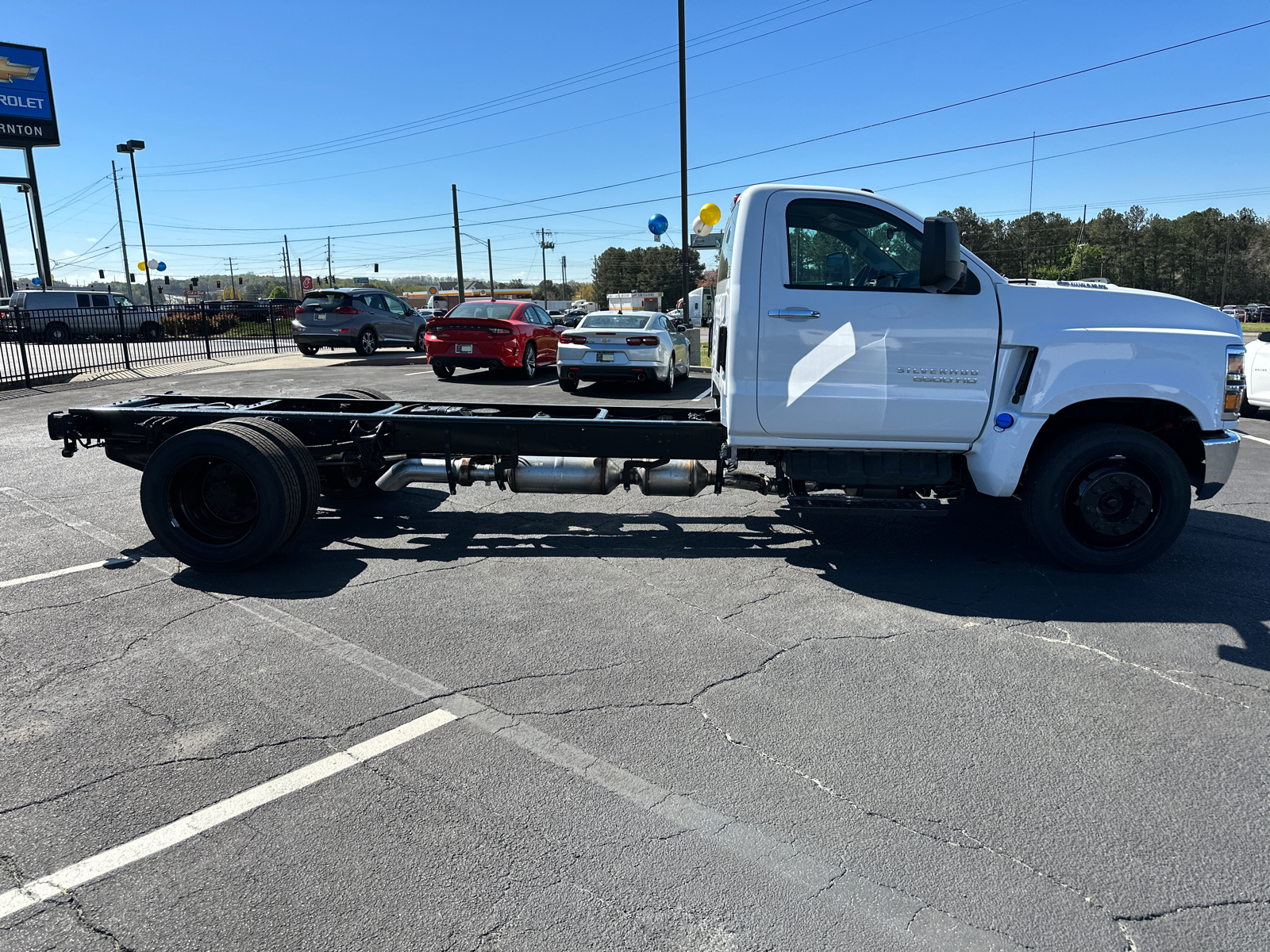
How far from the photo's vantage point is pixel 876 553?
5770 mm

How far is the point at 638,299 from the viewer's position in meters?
54.1

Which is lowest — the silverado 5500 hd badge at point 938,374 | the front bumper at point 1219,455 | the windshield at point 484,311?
the front bumper at point 1219,455

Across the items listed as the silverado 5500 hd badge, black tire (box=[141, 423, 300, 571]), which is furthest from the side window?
black tire (box=[141, 423, 300, 571])

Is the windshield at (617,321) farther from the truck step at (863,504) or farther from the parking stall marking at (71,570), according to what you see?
the parking stall marking at (71,570)

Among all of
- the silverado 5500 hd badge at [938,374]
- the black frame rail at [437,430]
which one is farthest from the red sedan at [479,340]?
the silverado 5500 hd badge at [938,374]

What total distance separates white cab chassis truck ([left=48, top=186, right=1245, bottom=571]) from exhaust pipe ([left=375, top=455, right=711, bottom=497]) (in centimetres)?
26

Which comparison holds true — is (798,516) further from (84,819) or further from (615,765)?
(84,819)

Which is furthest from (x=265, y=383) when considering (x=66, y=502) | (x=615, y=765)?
(x=615, y=765)

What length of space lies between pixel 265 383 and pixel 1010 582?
1436 cm

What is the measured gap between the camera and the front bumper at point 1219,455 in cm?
508

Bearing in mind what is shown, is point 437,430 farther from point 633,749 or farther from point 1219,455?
point 1219,455

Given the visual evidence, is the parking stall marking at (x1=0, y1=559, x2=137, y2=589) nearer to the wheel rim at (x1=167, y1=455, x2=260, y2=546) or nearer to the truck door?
the wheel rim at (x1=167, y1=455, x2=260, y2=546)

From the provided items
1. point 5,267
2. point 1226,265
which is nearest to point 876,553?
point 5,267

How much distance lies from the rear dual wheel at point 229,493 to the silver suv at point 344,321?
678 inches
